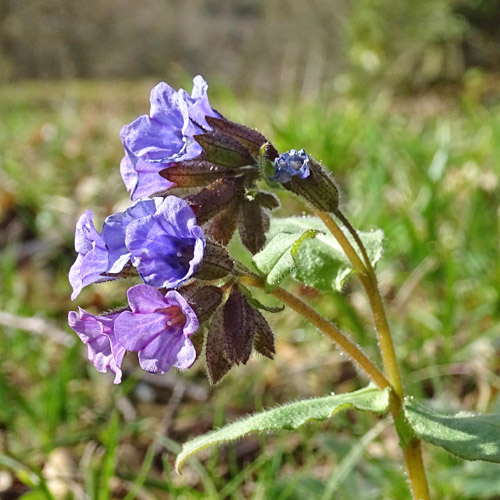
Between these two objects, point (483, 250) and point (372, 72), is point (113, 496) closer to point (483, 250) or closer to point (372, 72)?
point (483, 250)

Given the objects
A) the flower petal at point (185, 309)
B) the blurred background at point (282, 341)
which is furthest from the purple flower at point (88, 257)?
the blurred background at point (282, 341)

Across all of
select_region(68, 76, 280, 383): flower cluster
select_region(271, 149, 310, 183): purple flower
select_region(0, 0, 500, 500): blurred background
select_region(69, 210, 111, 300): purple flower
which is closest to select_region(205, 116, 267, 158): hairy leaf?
select_region(68, 76, 280, 383): flower cluster

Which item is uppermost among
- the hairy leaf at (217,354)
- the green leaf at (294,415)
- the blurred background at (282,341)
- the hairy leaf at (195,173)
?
the hairy leaf at (195,173)

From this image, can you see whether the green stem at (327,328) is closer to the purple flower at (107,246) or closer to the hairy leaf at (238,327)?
the hairy leaf at (238,327)

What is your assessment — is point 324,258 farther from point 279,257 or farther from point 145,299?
point 145,299

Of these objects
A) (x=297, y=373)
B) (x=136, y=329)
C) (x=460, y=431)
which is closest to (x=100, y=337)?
(x=136, y=329)
